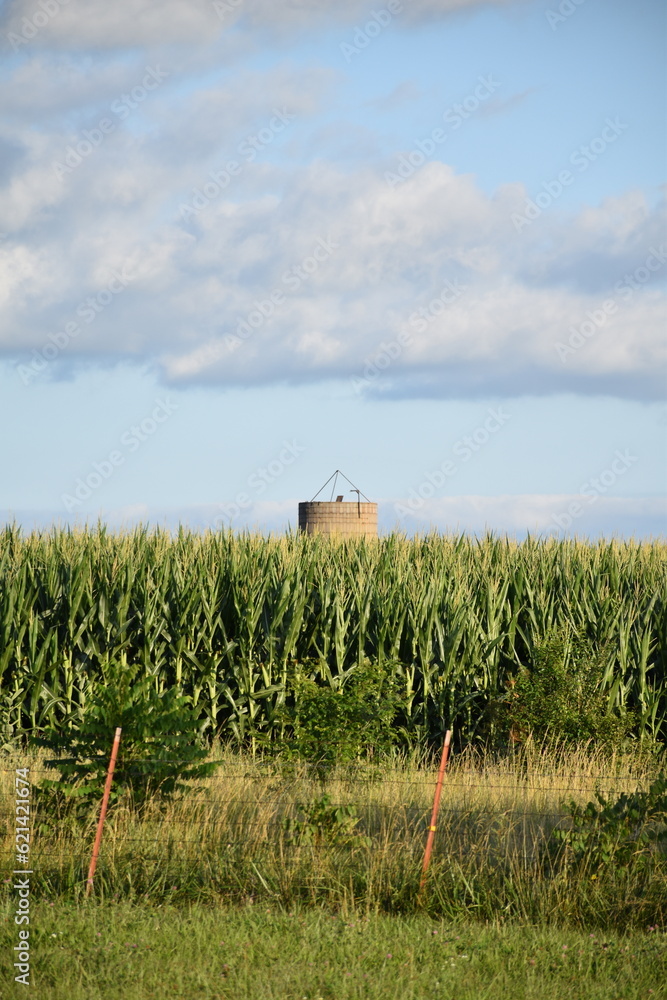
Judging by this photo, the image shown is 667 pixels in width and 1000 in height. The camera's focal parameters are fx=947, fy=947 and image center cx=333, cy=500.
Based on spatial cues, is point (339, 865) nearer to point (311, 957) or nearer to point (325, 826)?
point (325, 826)

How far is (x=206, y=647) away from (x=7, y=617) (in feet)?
9.03

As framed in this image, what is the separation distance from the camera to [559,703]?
11758 mm

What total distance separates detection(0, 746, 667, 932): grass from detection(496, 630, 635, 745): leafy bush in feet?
10.4

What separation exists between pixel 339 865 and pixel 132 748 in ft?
6.51

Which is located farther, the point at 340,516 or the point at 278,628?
the point at 340,516

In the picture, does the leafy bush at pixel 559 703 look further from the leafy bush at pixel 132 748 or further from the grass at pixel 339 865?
the leafy bush at pixel 132 748

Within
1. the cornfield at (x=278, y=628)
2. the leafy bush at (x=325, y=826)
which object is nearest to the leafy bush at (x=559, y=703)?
the cornfield at (x=278, y=628)

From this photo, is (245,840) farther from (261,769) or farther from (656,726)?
(656,726)

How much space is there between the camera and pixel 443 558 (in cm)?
1436

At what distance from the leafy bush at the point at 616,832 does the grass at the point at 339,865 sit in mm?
67

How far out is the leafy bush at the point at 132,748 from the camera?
7.81 meters

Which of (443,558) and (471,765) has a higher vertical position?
(443,558)

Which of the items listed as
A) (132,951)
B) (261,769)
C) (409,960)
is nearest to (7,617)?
(261,769)

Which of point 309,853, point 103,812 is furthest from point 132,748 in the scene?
point 309,853
